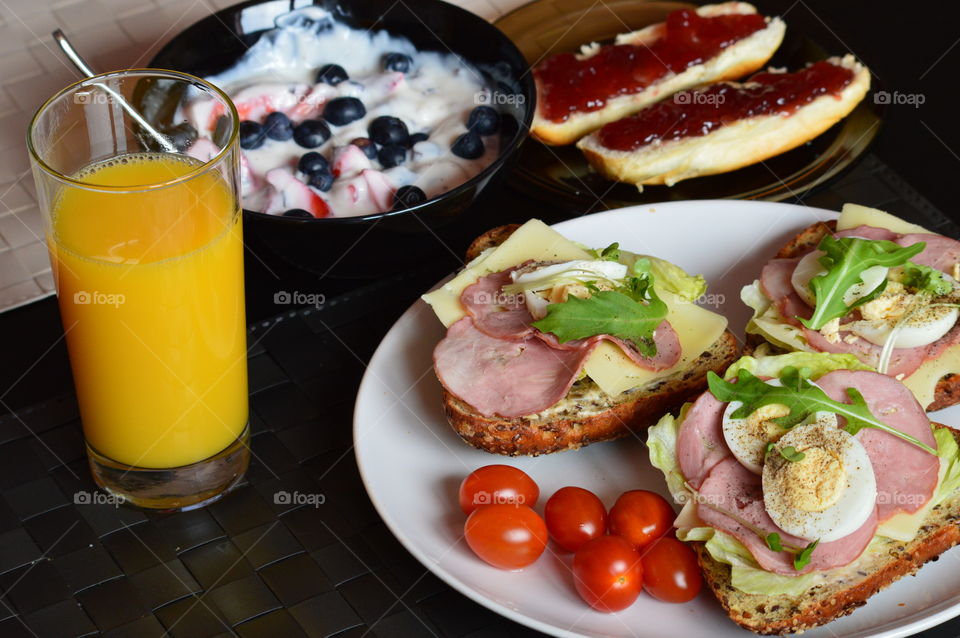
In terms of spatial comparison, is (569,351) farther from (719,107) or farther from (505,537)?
(719,107)

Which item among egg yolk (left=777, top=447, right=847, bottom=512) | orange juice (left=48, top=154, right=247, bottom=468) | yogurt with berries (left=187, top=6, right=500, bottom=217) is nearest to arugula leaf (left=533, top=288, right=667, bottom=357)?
egg yolk (left=777, top=447, right=847, bottom=512)

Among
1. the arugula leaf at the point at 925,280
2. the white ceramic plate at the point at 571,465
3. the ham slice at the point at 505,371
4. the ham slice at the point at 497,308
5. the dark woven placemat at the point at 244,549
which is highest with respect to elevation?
the arugula leaf at the point at 925,280

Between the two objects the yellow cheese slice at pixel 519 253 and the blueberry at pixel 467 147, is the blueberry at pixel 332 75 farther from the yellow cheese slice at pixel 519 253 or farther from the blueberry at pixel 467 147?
the yellow cheese slice at pixel 519 253

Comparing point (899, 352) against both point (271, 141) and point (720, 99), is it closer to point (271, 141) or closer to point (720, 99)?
point (720, 99)

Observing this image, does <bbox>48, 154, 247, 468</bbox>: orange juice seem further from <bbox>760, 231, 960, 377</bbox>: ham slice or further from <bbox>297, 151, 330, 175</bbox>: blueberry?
<bbox>760, 231, 960, 377</bbox>: ham slice

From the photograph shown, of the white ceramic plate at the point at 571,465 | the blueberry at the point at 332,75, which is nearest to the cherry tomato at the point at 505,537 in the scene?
the white ceramic plate at the point at 571,465

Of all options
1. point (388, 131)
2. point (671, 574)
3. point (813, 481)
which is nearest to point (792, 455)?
point (813, 481)

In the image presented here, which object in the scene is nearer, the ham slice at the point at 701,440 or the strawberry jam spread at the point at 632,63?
the ham slice at the point at 701,440
